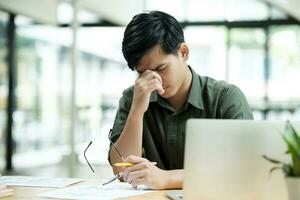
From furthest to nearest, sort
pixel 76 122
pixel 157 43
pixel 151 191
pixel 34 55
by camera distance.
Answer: pixel 34 55 → pixel 76 122 → pixel 157 43 → pixel 151 191

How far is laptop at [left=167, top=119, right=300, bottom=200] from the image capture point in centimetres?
108

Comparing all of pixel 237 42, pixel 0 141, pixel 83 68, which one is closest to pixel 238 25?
pixel 237 42

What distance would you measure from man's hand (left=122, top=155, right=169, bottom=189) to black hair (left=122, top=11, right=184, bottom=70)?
0.45m

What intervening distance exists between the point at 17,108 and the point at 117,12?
1.78 meters

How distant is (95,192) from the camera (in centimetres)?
147

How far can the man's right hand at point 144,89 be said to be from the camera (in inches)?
70.6

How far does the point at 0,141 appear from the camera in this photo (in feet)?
19.0

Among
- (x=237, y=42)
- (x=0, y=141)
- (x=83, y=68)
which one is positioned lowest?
(x=0, y=141)

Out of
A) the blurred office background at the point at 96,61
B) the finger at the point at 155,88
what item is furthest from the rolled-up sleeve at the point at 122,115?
the blurred office background at the point at 96,61

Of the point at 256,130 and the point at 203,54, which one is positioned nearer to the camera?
the point at 256,130

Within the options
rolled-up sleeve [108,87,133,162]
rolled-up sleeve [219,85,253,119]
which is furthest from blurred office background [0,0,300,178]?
rolled-up sleeve [219,85,253,119]

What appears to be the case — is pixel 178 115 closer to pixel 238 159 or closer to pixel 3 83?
pixel 238 159

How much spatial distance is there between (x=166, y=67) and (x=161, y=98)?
7.7 inches

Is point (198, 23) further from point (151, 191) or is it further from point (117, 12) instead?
point (151, 191)
